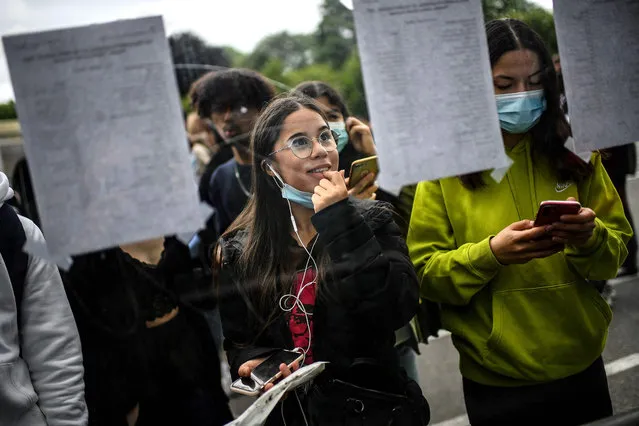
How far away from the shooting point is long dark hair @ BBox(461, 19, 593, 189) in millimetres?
1999

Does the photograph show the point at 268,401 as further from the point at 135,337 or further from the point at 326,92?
the point at 326,92

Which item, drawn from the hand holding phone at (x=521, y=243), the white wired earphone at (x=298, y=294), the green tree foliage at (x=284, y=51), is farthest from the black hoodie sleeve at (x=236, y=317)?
the hand holding phone at (x=521, y=243)

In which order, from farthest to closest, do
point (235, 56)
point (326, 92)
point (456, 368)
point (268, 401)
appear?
1. point (456, 368)
2. point (326, 92)
3. point (235, 56)
4. point (268, 401)

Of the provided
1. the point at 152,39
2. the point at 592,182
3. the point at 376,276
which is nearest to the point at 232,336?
the point at 376,276

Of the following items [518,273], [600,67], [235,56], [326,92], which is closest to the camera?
[235,56]

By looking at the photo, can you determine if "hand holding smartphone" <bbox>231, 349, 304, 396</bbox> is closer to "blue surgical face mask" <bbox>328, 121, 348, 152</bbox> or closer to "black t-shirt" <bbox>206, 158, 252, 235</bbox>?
"black t-shirt" <bbox>206, 158, 252, 235</bbox>

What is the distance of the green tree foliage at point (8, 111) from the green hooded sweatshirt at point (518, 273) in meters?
1.21

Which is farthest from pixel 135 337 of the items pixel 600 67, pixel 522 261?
pixel 600 67

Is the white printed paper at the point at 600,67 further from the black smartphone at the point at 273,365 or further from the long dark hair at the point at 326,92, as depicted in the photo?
the black smartphone at the point at 273,365

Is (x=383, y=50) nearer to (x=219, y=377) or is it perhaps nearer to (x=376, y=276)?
(x=376, y=276)

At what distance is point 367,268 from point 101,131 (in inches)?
31.4

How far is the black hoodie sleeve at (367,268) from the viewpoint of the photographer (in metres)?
1.72

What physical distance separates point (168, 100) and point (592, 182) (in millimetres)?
1402

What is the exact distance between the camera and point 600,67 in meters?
2.13
